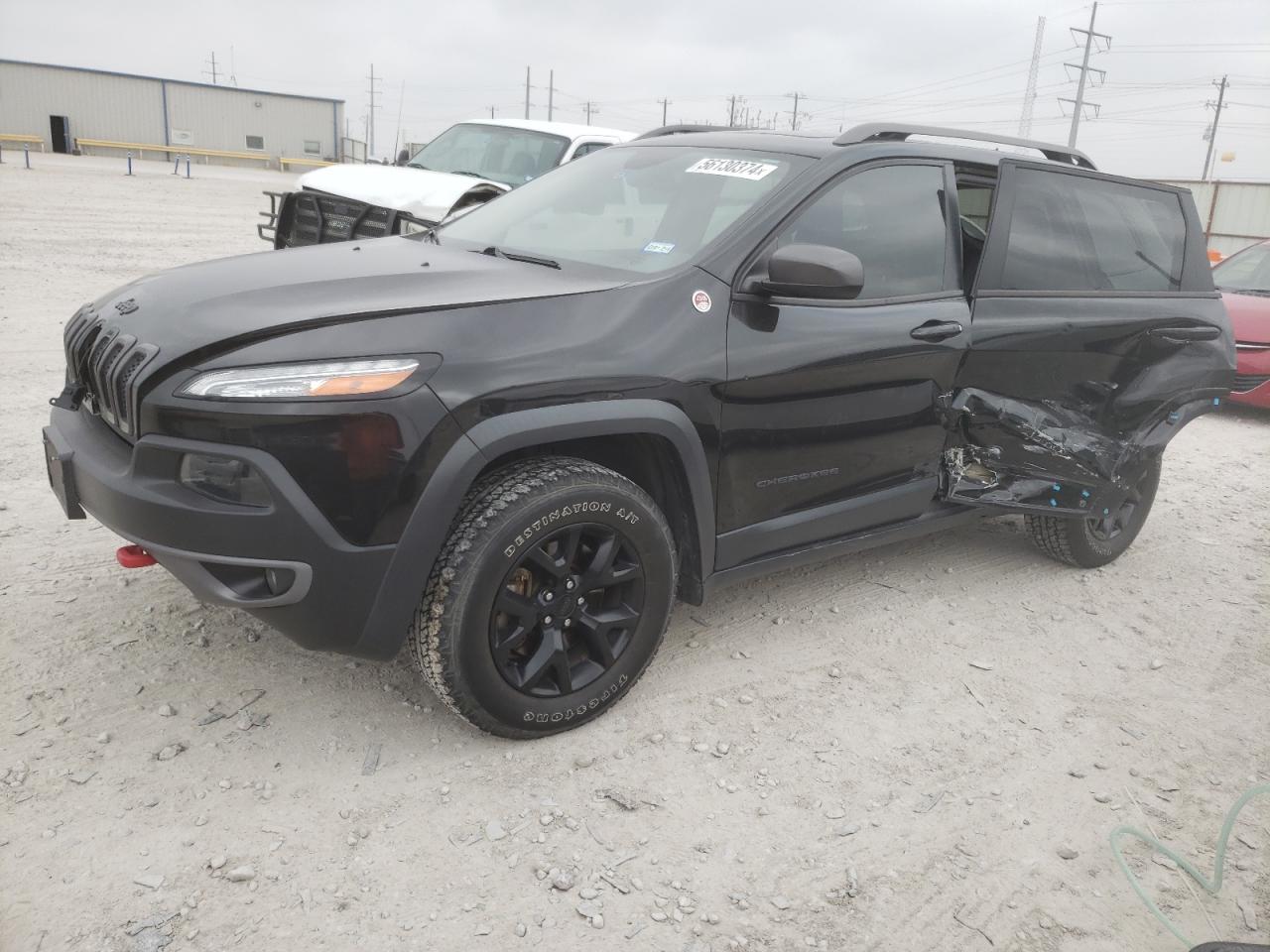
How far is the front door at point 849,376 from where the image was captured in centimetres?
312

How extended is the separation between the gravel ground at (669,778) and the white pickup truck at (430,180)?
3815 mm

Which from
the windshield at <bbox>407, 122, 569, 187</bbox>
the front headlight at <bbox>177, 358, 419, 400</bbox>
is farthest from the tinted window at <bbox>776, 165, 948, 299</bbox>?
the windshield at <bbox>407, 122, 569, 187</bbox>

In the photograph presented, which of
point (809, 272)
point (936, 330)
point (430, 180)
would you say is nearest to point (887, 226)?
point (936, 330)

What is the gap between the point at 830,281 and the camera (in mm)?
2936

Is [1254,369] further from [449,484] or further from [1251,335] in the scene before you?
[449,484]

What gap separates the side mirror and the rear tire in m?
2.06

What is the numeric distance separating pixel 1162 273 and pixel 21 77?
4680 cm

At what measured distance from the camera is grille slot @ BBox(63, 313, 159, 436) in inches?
99.5

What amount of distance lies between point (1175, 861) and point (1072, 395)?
207 centimetres

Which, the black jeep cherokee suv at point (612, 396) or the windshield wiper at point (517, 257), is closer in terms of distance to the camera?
the black jeep cherokee suv at point (612, 396)

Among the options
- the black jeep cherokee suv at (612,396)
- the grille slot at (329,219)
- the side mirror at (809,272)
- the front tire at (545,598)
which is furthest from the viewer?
the grille slot at (329,219)

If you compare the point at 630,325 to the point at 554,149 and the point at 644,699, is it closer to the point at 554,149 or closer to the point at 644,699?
the point at 644,699

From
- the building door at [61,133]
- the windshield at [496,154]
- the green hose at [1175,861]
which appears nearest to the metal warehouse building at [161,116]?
the building door at [61,133]

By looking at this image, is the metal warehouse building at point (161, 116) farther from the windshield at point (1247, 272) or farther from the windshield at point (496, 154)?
the windshield at point (1247, 272)
